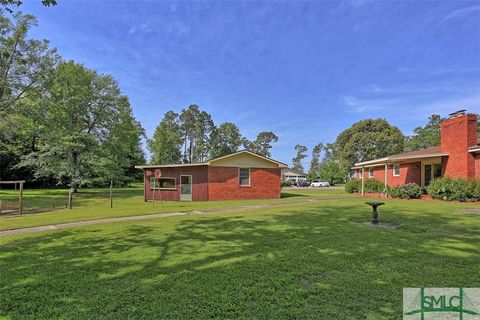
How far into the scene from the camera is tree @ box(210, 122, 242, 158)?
75.6 meters

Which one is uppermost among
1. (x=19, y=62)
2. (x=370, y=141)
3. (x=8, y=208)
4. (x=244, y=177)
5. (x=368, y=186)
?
(x=19, y=62)

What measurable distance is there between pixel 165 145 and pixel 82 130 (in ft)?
96.2

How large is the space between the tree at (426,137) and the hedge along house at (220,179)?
54461 millimetres

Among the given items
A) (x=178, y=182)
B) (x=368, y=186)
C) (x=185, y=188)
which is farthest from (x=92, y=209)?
(x=368, y=186)

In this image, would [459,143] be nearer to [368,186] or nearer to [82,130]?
[368,186]

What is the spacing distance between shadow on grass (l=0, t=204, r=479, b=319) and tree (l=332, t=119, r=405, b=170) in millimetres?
53291

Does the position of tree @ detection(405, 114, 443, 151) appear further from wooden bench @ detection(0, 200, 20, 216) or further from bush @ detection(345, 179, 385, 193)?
wooden bench @ detection(0, 200, 20, 216)

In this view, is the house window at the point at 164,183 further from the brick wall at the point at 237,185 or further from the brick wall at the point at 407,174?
the brick wall at the point at 407,174

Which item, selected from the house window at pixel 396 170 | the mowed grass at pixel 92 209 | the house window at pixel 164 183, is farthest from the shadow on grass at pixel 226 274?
the house window at pixel 396 170

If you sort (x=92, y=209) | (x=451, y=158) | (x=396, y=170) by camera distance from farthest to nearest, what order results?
(x=396, y=170) < (x=451, y=158) < (x=92, y=209)

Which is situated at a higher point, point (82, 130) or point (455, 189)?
point (82, 130)

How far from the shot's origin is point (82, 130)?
31.1 meters

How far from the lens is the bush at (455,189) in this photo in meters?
16.3

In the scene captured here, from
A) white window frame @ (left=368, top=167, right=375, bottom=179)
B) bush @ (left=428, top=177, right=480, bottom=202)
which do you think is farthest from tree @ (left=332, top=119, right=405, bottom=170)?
bush @ (left=428, top=177, right=480, bottom=202)
